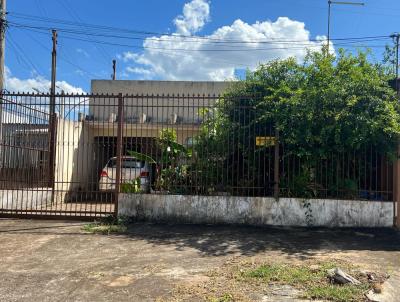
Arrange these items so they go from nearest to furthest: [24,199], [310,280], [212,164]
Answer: [310,280], [212,164], [24,199]

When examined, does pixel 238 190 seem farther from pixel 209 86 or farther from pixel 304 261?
pixel 209 86

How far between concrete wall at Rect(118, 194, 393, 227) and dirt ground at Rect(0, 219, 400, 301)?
344 mm

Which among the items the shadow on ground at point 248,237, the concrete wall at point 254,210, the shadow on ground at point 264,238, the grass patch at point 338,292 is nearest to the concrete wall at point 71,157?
the concrete wall at point 254,210

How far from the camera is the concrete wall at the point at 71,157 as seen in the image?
1351cm

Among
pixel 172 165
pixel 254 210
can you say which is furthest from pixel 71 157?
pixel 254 210

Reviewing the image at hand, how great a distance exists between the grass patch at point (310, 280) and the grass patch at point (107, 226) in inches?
145

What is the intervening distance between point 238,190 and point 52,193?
5.42m

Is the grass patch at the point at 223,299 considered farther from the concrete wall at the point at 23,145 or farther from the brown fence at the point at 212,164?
the concrete wall at the point at 23,145

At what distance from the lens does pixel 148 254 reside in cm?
686

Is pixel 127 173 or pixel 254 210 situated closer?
pixel 254 210

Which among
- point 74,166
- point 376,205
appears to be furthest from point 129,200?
point 74,166

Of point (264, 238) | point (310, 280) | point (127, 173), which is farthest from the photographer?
point (127, 173)

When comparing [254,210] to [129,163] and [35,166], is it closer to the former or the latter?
[129,163]

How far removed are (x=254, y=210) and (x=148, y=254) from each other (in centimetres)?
317
